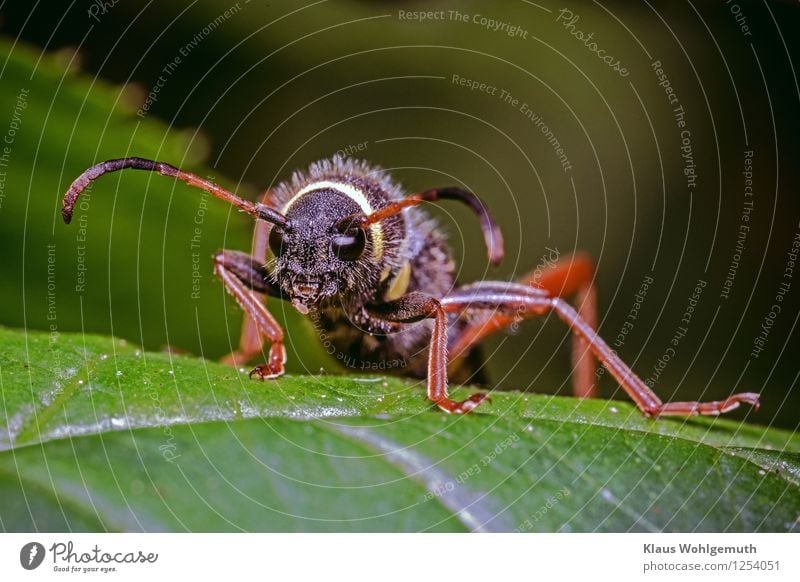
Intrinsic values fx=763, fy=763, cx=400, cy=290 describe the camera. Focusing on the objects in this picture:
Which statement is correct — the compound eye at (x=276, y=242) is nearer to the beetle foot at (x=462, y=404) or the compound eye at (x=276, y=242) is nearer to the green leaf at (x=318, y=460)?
the green leaf at (x=318, y=460)

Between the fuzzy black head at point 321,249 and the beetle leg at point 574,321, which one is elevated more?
the fuzzy black head at point 321,249

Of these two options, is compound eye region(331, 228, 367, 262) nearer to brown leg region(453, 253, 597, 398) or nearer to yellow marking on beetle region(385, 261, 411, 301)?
yellow marking on beetle region(385, 261, 411, 301)

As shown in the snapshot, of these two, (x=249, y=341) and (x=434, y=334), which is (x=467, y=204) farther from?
A: (x=249, y=341)

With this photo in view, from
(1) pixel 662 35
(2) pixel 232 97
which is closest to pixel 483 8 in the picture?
(1) pixel 662 35

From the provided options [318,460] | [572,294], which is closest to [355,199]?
[318,460]

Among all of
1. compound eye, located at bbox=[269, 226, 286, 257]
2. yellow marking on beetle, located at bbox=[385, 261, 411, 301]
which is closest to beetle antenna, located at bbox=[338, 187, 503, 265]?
compound eye, located at bbox=[269, 226, 286, 257]

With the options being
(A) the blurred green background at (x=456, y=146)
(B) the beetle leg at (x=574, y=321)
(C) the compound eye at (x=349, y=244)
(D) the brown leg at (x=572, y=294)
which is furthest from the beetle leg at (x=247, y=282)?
(D) the brown leg at (x=572, y=294)

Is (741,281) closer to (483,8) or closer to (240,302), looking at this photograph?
(483,8)
